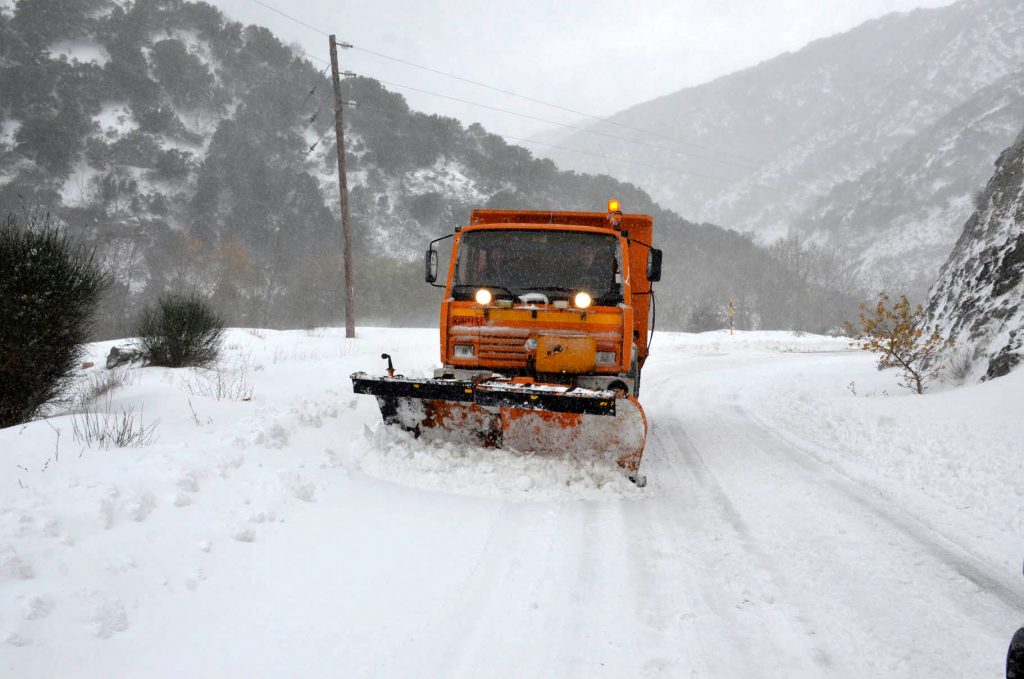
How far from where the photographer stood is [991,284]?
8.24m

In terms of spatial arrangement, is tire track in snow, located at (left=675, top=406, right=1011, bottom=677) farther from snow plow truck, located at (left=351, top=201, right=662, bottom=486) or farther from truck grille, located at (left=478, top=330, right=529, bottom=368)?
truck grille, located at (left=478, top=330, right=529, bottom=368)

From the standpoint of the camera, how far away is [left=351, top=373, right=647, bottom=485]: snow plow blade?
13.9 feet

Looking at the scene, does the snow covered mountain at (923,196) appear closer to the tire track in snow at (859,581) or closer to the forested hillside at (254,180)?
the forested hillside at (254,180)

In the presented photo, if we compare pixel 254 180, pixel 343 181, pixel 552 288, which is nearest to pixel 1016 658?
pixel 552 288

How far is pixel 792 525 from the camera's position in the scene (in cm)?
381

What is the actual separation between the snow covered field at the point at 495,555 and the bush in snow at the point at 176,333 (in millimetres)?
4803

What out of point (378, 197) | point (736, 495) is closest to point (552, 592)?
point (736, 495)

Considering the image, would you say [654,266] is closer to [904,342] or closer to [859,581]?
[859,581]

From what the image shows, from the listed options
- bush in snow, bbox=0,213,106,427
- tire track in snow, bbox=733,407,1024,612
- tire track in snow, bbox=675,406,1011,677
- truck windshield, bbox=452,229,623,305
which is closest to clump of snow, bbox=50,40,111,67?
bush in snow, bbox=0,213,106,427

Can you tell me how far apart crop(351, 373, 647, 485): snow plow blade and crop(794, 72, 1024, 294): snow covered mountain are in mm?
79796

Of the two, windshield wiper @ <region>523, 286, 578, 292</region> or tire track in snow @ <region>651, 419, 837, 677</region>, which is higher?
windshield wiper @ <region>523, 286, 578, 292</region>

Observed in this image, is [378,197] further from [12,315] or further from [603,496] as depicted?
[603,496]

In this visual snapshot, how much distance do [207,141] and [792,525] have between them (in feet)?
204

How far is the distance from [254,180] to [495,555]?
55513mm
